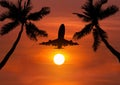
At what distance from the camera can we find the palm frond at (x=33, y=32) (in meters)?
92.1

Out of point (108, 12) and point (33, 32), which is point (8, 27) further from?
point (108, 12)

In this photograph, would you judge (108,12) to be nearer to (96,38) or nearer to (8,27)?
(96,38)

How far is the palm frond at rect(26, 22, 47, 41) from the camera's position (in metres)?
92.1

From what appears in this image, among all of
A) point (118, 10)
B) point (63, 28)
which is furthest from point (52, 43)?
point (118, 10)

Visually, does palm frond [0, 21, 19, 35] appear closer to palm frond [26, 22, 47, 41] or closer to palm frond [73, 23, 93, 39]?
palm frond [26, 22, 47, 41]

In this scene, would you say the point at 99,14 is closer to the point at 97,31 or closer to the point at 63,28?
the point at 97,31

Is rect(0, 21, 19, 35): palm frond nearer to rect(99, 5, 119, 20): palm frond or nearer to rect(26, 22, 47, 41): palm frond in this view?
rect(26, 22, 47, 41): palm frond

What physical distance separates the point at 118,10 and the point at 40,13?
919cm

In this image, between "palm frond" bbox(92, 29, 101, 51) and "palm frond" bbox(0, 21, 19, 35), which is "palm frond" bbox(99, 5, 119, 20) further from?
"palm frond" bbox(0, 21, 19, 35)

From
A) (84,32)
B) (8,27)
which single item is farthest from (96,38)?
(8,27)

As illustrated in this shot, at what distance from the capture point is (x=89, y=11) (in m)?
91.9

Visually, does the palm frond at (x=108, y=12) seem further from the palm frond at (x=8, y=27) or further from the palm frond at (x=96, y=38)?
the palm frond at (x=8, y=27)

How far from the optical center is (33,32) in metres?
92.9

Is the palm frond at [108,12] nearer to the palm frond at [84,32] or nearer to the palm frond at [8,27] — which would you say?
the palm frond at [84,32]
